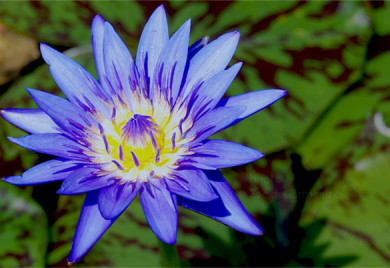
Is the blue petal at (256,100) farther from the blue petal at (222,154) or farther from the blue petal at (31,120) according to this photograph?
the blue petal at (31,120)

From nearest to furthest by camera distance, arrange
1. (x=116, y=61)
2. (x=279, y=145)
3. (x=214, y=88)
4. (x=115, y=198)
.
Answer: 1. (x=115, y=198)
2. (x=214, y=88)
3. (x=116, y=61)
4. (x=279, y=145)

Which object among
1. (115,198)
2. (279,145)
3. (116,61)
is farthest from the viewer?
(279,145)

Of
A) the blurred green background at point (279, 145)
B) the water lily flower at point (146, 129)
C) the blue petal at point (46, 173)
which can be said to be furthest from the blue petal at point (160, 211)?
the blurred green background at point (279, 145)

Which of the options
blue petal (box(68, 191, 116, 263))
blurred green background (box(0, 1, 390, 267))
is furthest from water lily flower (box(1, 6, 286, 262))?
blurred green background (box(0, 1, 390, 267))

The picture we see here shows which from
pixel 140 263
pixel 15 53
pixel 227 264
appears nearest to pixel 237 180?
pixel 227 264

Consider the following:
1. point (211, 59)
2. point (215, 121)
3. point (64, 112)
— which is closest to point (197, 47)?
point (211, 59)

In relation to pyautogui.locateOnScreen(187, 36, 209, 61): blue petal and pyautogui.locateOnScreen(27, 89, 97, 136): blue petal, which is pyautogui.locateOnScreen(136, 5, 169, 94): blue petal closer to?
pyautogui.locateOnScreen(187, 36, 209, 61): blue petal

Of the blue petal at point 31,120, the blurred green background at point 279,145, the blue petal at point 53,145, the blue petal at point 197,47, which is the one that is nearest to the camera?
the blue petal at point 53,145

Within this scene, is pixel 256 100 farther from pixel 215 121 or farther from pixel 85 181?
pixel 85 181
